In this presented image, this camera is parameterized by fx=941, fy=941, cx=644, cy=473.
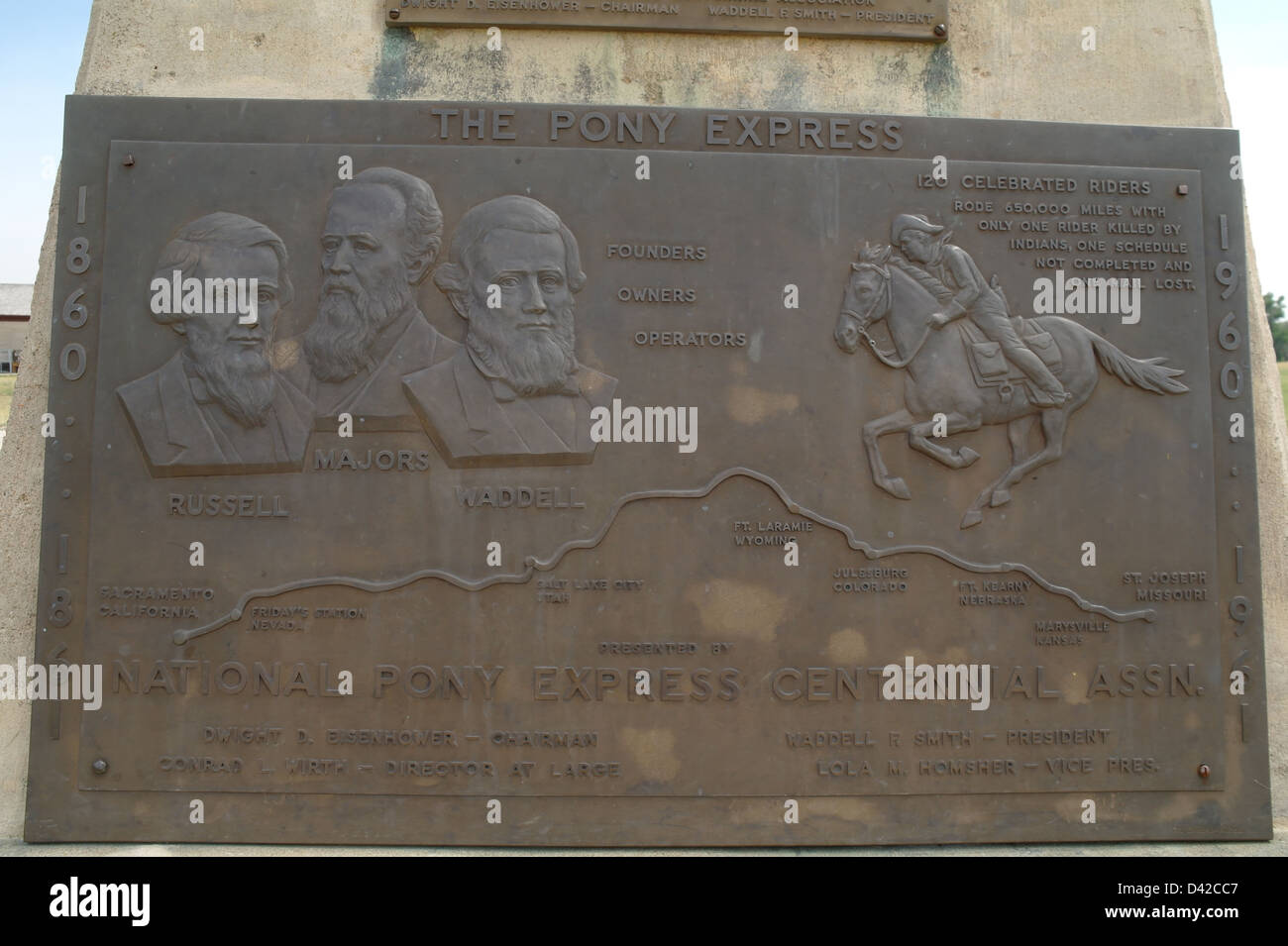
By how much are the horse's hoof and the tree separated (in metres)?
23.2

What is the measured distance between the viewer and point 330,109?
512 cm

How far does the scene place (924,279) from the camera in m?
5.15

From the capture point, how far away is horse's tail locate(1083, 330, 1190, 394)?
5160 millimetres

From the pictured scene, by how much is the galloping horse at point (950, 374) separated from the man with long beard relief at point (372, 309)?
7.45ft

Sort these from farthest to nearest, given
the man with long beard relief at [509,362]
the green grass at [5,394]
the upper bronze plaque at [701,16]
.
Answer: the green grass at [5,394] → the upper bronze plaque at [701,16] → the man with long beard relief at [509,362]

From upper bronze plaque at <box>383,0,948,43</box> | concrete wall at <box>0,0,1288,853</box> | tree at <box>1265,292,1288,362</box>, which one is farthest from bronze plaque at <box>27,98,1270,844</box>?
tree at <box>1265,292,1288,362</box>

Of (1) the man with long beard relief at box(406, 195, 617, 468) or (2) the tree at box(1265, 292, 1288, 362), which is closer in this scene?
(1) the man with long beard relief at box(406, 195, 617, 468)

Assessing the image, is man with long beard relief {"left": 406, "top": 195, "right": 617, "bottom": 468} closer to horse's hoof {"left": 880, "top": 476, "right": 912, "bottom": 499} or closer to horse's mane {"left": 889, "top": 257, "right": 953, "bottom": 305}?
horse's hoof {"left": 880, "top": 476, "right": 912, "bottom": 499}

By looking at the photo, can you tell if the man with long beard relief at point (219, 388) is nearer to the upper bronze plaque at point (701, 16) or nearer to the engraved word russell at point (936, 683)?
the upper bronze plaque at point (701, 16)

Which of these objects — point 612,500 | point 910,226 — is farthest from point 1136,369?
point 612,500

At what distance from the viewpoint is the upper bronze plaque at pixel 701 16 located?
5328 millimetres
